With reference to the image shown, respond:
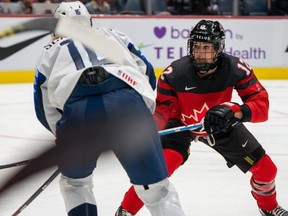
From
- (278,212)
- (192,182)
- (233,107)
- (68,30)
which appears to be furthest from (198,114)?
(68,30)

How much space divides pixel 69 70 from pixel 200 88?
2.42 feet

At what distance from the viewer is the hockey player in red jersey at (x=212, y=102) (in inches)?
91.0

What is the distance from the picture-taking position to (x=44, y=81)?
1.86 m

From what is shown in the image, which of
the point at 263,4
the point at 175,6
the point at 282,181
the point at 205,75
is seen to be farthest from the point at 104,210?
the point at 263,4

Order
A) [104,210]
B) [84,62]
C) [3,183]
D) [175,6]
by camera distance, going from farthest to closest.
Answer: [175,6] < [104,210] < [84,62] < [3,183]

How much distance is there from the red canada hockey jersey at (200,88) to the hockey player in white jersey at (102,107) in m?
0.48

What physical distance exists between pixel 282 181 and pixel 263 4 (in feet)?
18.4

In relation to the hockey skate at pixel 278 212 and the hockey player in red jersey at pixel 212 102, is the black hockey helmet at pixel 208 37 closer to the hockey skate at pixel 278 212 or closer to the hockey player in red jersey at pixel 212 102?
the hockey player in red jersey at pixel 212 102

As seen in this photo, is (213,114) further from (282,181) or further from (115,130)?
(282,181)

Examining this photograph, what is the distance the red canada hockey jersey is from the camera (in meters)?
2.34

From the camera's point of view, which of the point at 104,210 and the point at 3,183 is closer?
the point at 3,183

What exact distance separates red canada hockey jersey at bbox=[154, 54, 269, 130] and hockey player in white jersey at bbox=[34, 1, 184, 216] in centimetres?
48

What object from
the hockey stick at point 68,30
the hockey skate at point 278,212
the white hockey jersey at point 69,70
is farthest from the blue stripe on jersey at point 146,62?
Answer: the hockey skate at point 278,212

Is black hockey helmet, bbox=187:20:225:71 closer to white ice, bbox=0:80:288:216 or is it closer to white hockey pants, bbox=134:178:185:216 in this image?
white ice, bbox=0:80:288:216
